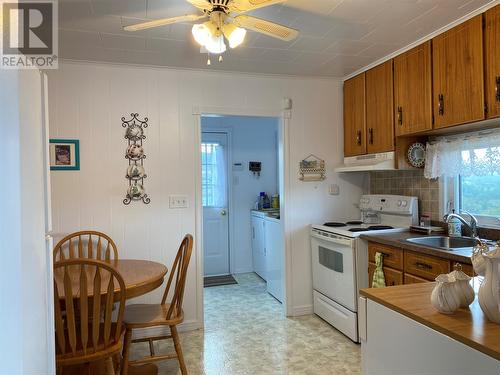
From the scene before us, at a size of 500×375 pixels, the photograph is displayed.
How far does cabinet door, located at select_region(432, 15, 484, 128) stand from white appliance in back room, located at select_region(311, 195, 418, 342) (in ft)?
2.92

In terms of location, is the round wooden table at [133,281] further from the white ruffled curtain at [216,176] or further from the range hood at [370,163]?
the white ruffled curtain at [216,176]

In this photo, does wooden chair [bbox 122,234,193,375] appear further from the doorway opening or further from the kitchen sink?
the doorway opening

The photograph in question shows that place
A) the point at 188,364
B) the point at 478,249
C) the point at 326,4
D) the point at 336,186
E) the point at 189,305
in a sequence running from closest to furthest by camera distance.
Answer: the point at 478,249
the point at 326,4
the point at 188,364
the point at 189,305
the point at 336,186

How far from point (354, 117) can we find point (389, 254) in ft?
4.71

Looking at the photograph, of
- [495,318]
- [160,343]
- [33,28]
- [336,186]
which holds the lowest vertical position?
[160,343]

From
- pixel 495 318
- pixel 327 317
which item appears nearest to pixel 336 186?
pixel 327 317

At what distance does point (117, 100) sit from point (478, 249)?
2.74 m

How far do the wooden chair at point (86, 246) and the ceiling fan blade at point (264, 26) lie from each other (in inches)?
75.1

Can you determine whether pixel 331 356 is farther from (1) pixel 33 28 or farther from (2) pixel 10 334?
(1) pixel 33 28

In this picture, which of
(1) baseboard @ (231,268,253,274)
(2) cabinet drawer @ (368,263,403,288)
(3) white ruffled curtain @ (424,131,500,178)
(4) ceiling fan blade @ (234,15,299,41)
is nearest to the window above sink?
(3) white ruffled curtain @ (424,131,500,178)

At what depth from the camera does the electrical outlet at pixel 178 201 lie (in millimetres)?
3059

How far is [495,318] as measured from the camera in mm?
1081

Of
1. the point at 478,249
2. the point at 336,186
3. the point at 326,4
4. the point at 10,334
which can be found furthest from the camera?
the point at 336,186

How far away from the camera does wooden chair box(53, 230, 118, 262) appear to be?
2684 millimetres
